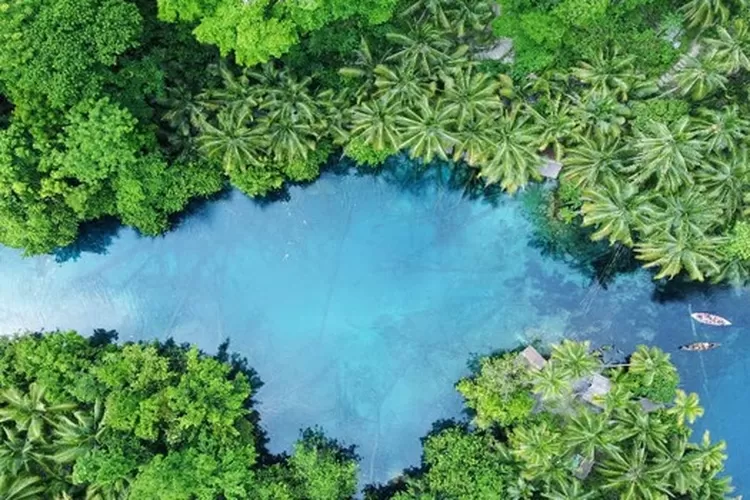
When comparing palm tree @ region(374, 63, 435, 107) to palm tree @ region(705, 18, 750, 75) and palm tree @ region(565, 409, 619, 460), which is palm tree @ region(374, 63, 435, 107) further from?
palm tree @ region(565, 409, 619, 460)

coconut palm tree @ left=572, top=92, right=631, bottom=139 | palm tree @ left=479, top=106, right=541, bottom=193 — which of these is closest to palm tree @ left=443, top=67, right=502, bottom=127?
palm tree @ left=479, top=106, right=541, bottom=193

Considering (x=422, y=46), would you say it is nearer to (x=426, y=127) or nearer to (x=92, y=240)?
(x=426, y=127)

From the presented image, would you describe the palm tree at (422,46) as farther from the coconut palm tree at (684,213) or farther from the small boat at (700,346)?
the small boat at (700,346)

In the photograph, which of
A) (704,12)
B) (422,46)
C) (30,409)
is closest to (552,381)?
(422,46)

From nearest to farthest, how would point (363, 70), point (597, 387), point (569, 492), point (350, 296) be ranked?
point (569, 492)
point (363, 70)
point (597, 387)
point (350, 296)

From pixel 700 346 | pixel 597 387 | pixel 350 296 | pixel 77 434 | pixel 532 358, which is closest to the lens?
pixel 77 434

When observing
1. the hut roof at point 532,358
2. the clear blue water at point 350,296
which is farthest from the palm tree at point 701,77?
the hut roof at point 532,358

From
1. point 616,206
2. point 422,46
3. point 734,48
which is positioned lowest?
point 616,206
